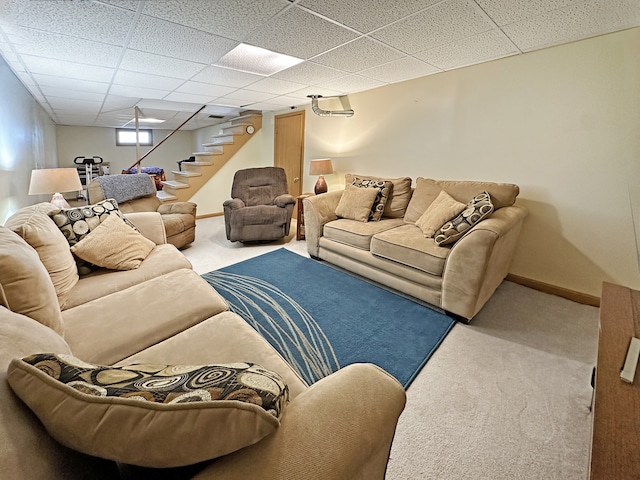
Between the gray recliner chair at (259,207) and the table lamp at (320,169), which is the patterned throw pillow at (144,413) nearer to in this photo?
the gray recliner chair at (259,207)

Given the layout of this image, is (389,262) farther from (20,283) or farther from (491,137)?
(20,283)

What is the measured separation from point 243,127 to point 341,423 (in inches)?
232

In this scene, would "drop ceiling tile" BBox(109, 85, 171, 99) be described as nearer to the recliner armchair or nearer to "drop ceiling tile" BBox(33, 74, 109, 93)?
"drop ceiling tile" BBox(33, 74, 109, 93)

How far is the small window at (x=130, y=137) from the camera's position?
8375 millimetres

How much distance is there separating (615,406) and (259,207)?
3526 millimetres

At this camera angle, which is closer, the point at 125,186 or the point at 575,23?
the point at 575,23

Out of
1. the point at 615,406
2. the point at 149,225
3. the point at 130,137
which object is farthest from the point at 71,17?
the point at 130,137

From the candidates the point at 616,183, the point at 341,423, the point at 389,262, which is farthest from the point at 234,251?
the point at 616,183

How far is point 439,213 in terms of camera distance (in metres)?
2.59

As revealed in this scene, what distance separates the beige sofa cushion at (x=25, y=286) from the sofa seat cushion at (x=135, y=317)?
4.7 inches

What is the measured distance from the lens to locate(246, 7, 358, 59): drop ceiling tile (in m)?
1.90

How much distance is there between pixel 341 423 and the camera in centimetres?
67

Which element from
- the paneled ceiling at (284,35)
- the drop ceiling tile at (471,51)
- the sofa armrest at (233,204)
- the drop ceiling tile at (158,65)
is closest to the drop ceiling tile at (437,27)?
the paneled ceiling at (284,35)

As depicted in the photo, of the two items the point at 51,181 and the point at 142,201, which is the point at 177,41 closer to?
the point at 51,181
